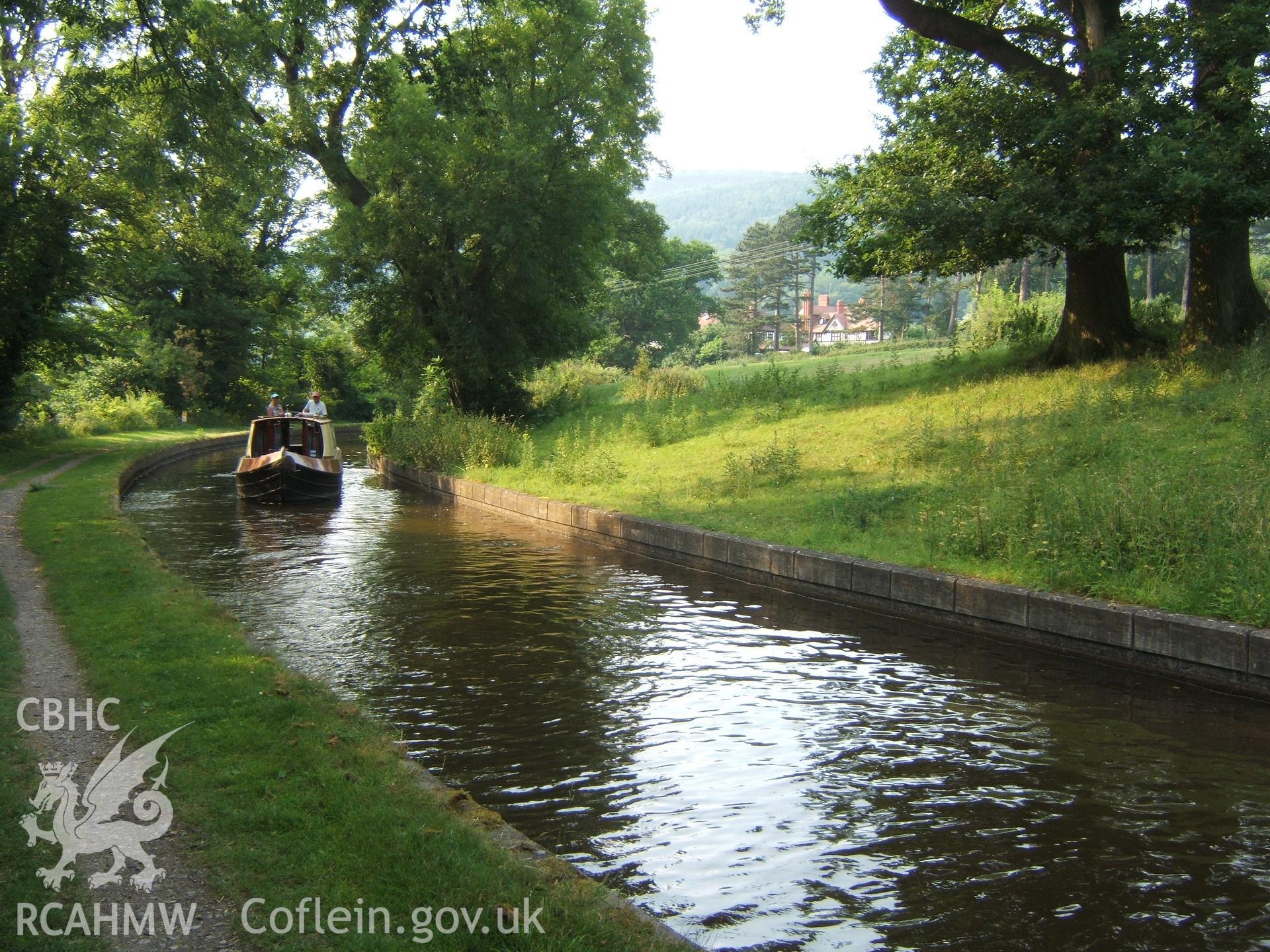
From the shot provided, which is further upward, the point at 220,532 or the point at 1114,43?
the point at 1114,43

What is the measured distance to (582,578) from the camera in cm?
1245

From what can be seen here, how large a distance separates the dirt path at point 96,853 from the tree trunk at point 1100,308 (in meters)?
16.4

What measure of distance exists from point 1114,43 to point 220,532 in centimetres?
1582

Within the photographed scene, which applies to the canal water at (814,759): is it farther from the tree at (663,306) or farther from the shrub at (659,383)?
the tree at (663,306)

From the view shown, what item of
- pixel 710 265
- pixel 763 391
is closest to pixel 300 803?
pixel 763 391

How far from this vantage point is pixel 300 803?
489cm

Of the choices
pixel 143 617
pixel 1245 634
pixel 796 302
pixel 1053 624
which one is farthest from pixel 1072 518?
pixel 796 302

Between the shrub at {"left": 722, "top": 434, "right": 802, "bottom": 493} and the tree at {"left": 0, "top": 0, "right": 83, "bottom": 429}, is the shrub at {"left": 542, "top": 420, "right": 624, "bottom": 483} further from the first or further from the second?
the tree at {"left": 0, "top": 0, "right": 83, "bottom": 429}

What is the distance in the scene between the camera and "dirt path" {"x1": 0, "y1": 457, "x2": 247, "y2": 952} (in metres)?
3.72

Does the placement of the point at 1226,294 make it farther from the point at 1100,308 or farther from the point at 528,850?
the point at 528,850

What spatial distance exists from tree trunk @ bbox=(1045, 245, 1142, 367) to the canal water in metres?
10.2

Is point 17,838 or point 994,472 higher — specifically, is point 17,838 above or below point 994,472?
below

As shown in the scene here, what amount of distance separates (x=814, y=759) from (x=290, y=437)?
1845 cm

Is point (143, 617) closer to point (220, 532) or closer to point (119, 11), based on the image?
point (220, 532)
